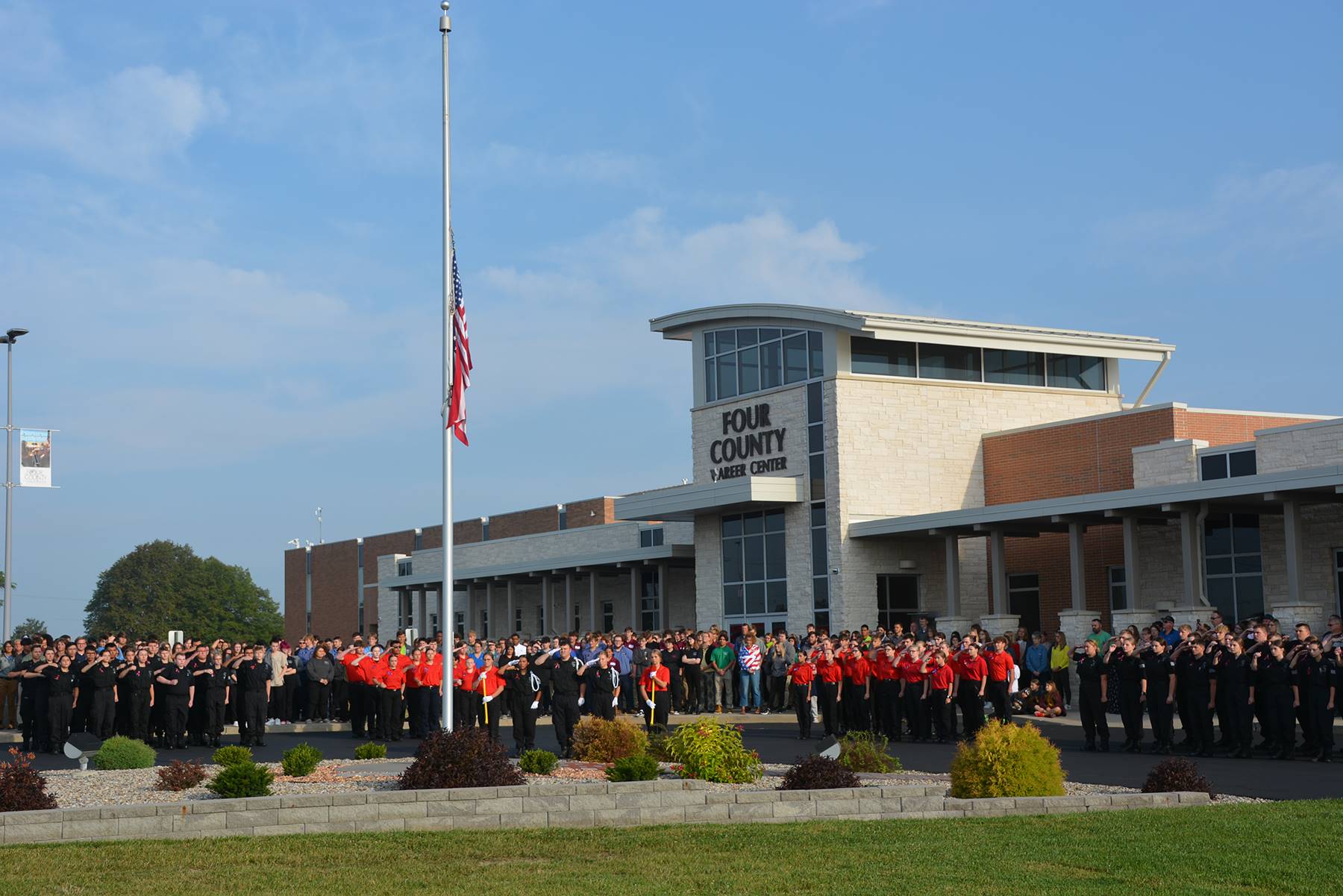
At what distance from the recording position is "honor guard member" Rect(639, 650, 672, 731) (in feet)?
79.9

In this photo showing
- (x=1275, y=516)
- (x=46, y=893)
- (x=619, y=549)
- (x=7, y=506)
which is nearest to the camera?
(x=46, y=893)

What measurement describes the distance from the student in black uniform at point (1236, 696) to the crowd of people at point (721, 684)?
21 mm

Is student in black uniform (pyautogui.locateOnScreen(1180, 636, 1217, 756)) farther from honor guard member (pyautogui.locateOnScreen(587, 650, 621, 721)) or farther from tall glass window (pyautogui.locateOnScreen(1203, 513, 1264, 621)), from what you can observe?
tall glass window (pyautogui.locateOnScreen(1203, 513, 1264, 621))

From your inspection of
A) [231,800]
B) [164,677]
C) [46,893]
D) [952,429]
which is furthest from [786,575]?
[46,893]

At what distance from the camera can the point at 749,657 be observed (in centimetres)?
Answer: 3045

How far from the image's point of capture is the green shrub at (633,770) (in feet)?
47.0

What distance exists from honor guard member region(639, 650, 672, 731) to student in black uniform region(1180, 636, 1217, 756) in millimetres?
7811

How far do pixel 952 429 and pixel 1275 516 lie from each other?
9.12 metres

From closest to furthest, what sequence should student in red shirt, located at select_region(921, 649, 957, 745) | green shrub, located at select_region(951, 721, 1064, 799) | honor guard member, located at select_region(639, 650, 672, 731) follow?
green shrub, located at select_region(951, 721, 1064, 799)
student in red shirt, located at select_region(921, 649, 957, 745)
honor guard member, located at select_region(639, 650, 672, 731)

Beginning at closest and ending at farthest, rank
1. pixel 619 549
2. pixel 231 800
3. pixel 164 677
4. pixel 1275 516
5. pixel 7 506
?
pixel 231 800, pixel 164 677, pixel 1275 516, pixel 7 506, pixel 619 549

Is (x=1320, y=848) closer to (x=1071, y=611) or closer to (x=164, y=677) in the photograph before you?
(x=164, y=677)

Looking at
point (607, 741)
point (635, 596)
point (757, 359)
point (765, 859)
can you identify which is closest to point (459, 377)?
point (607, 741)

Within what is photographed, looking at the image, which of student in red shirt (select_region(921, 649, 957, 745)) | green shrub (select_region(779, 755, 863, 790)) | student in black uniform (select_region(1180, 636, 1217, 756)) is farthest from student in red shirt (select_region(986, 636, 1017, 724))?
green shrub (select_region(779, 755, 863, 790))

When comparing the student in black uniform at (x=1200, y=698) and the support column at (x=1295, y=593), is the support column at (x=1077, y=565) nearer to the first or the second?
the support column at (x=1295, y=593)
